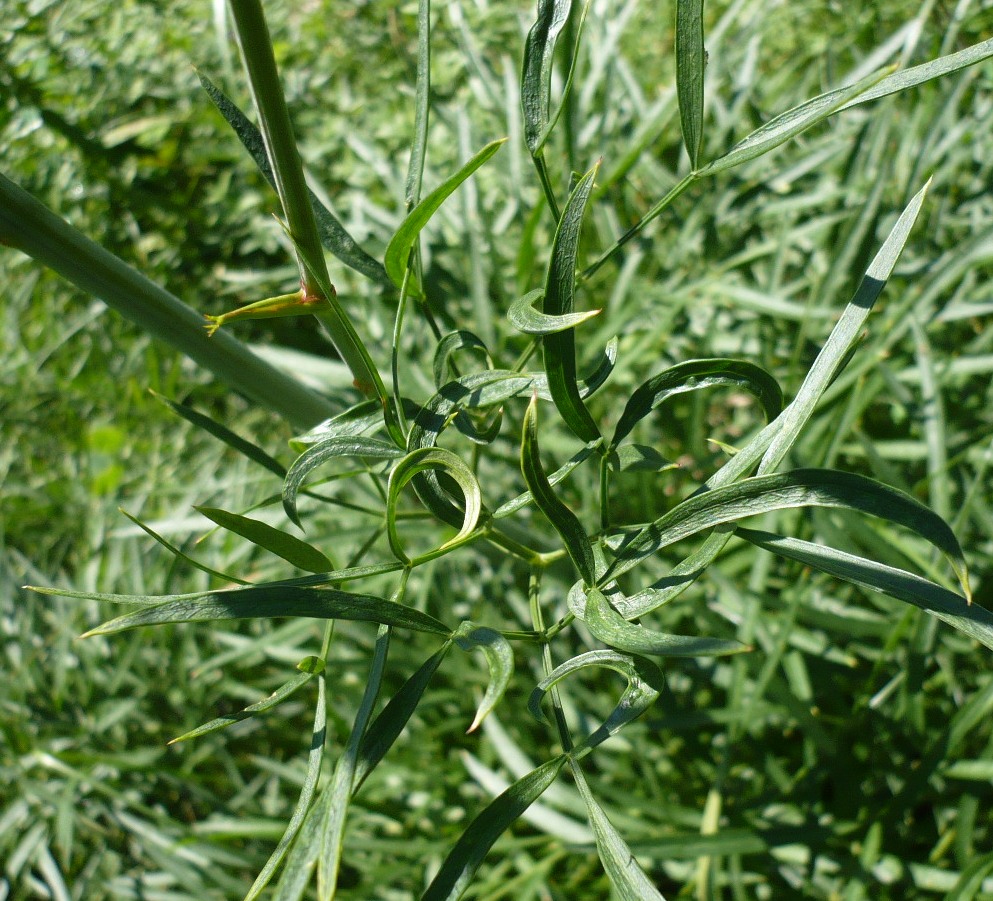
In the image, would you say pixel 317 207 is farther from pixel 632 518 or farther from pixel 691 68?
pixel 632 518

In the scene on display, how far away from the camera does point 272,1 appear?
1310 millimetres

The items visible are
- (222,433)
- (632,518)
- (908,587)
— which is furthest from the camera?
(632,518)

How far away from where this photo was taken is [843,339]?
0.76 feet

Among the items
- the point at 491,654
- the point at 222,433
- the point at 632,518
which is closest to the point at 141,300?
the point at 222,433

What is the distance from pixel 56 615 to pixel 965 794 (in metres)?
0.77

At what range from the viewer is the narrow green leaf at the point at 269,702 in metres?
0.23

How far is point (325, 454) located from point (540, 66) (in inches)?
5.6

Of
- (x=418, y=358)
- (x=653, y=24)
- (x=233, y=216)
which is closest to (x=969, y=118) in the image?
(x=418, y=358)

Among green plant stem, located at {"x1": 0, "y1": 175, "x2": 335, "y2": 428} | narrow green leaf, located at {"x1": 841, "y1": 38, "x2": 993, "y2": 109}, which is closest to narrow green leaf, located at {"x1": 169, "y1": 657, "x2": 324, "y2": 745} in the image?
green plant stem, located at {"x1": 0, "y1": 175, "x2": 335, "y2": 428}

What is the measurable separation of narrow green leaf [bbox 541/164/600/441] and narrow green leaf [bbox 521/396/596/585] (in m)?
0.01

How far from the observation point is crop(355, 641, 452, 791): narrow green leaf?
228 mm

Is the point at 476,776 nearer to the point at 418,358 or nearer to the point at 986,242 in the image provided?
the point at 418,358

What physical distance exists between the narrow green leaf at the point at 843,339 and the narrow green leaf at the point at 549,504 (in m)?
0.06

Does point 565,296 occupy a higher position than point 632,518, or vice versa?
point 632,518
